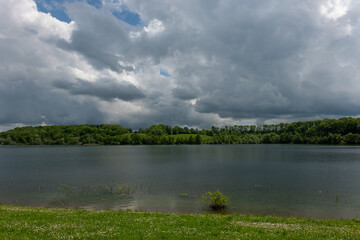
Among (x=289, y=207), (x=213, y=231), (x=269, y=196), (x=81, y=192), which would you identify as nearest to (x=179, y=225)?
(x=213, y=231)

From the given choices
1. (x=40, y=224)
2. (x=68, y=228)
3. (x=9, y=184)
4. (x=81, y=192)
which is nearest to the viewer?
(x=68, y=228)

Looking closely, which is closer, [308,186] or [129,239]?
[129,239]

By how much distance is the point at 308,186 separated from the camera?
3622cm

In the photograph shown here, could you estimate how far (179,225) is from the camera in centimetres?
1422

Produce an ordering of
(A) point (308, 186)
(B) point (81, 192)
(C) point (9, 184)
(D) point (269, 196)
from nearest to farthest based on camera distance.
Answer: (D) point (269, 196) → (B) point (81, 192) → (A) point (308, 186) → (C) point (9, 184)

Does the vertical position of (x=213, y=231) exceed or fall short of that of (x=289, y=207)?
it exceeds it

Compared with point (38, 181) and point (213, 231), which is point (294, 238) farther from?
point (38, 181)

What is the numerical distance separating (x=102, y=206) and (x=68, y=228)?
13.7m

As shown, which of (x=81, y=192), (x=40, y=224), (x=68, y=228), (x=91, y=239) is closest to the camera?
(x=91, y=239)

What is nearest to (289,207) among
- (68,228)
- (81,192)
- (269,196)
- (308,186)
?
(269,196)

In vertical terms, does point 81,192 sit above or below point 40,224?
below

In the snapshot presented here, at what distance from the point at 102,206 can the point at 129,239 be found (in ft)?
53.5

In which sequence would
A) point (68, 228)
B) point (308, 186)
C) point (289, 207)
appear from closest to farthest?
point (68, 228), point (289, 207), point (308, 186)

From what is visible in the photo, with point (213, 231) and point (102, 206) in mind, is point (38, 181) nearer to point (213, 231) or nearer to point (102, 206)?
point (102, 206)
